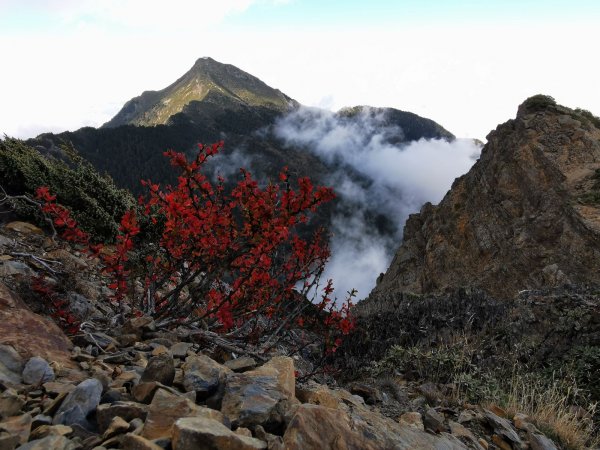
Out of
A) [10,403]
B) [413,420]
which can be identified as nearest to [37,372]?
[10,403]

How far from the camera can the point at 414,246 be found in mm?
34031

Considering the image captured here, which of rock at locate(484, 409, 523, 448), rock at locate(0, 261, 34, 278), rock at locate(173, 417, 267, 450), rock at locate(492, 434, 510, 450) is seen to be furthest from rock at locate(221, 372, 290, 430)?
rock at locate(0, 261, 34, 278)

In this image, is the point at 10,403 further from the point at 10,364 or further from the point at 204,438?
the point at 204,438

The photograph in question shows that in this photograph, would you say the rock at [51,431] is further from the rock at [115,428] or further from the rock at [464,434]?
the rock at [464,434]

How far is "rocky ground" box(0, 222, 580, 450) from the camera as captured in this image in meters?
2.67

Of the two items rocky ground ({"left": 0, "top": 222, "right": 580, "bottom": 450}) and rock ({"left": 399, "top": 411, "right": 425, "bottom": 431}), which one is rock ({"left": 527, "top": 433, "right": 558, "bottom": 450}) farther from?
rock ({"left": 399, "top": 411, "right": 425, "bottom": 431})

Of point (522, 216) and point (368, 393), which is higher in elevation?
point (522, 216)

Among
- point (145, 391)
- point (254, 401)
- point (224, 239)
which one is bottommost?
point (145, 391)

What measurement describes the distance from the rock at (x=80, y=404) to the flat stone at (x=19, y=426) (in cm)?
17

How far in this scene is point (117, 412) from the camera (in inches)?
113

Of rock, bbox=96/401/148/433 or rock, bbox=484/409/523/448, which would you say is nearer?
rock, bbox=96/401/148/433

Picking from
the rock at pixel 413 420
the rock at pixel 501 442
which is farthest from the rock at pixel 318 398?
the rock at pixel 501 442

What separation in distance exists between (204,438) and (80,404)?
106cm

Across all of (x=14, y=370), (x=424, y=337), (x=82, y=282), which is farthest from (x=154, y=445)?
(x=424, y=337)
